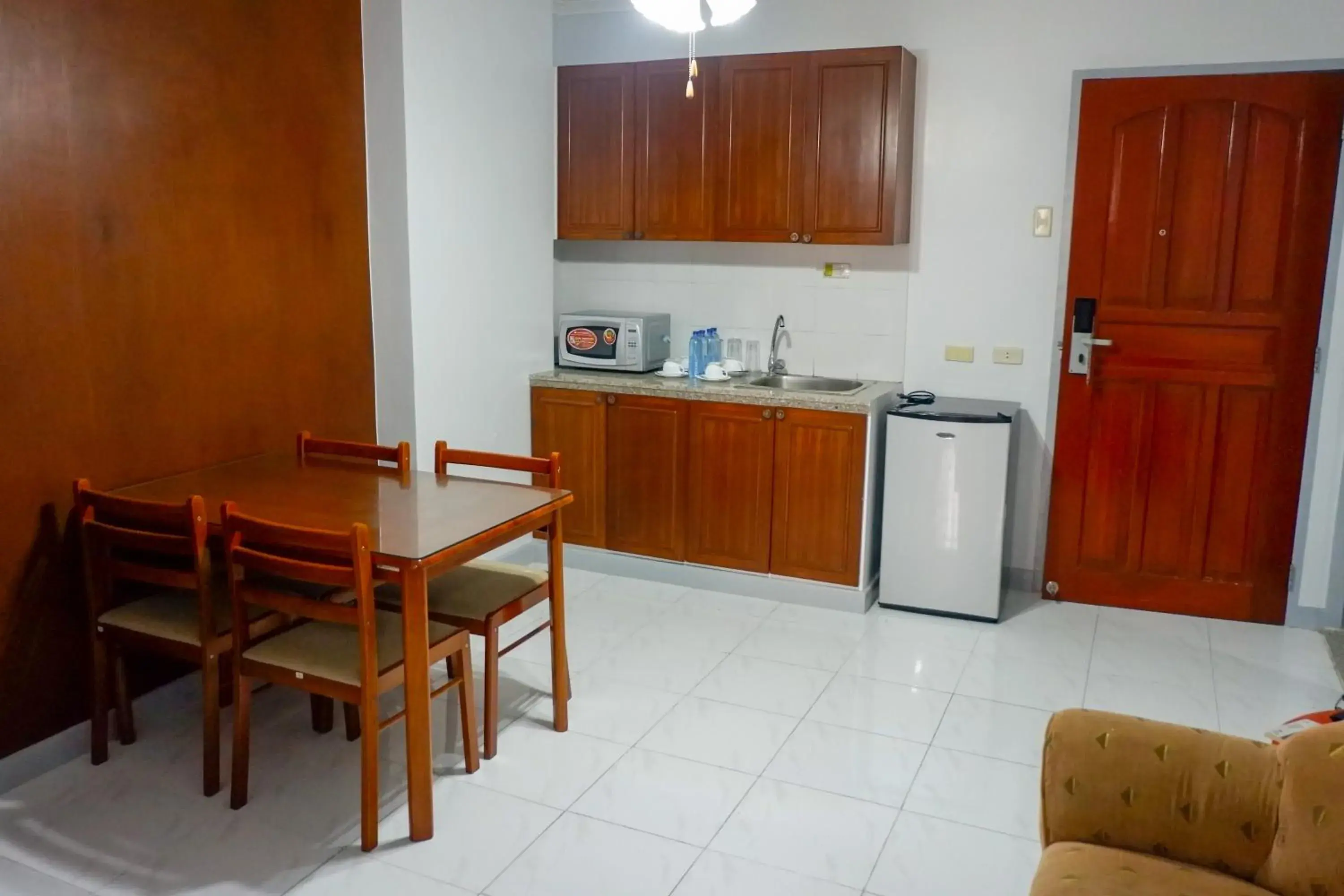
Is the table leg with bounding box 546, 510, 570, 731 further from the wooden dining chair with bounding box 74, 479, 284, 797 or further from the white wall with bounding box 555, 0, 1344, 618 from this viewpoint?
the white wall with bounding box 555, 0, 1344, 618

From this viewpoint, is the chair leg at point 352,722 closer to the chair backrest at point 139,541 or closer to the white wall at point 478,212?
the chair backrest at point 139,541

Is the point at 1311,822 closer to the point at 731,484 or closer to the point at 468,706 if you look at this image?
the point at 468,706

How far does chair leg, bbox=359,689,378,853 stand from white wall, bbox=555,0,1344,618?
2.87 metres

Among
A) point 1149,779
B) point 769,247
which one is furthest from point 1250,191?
point 1149,779

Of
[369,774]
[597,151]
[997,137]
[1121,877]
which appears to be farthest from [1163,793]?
[597,151]

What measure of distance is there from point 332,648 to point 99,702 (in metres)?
0.81

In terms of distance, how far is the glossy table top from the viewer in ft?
8.61

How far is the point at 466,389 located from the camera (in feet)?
14.0

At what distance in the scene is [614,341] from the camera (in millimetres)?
4672

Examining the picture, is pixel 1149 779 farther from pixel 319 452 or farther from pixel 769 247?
pixel 769 247

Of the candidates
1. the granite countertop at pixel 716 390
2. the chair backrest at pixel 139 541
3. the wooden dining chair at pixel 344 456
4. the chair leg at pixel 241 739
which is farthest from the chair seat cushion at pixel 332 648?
the granite countertop at pixel 716 390

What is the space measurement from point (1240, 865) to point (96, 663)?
2812mm

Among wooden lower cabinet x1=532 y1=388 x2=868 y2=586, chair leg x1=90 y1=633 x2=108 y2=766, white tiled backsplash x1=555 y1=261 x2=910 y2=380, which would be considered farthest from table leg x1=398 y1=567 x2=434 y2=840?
white tiled backsplash x1=555 y1=261 x2=910 y2=380

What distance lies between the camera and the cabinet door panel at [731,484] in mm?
4336
